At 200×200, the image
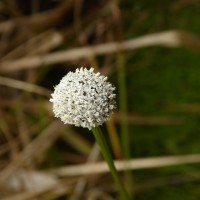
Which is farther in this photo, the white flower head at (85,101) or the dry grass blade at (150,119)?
the dry grass blade at (150,119)

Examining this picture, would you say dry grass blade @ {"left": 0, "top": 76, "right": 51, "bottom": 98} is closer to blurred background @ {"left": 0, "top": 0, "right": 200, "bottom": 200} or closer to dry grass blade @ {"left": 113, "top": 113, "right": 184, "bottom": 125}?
blurred background @ {"left": 0, "top": 0, "right": 200, "bottom": 200}

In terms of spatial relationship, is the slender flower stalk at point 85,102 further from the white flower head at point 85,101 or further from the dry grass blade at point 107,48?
the dry grass blade at point 107,48

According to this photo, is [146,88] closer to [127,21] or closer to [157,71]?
[157,71]

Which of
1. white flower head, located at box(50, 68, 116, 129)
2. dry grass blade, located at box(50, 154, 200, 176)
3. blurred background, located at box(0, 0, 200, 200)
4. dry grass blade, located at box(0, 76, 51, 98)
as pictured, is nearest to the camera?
white flower head, located at box(50, 68, 116, 129)

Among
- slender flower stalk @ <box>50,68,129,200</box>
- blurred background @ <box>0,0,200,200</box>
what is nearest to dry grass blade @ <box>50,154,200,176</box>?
blurred background @ <box>0,0,200,200</box>

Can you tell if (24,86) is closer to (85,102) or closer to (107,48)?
(107,48)

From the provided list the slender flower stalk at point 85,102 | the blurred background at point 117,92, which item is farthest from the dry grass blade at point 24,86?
the slender flower stalk at point 85,102

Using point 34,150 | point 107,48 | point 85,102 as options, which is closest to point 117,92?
point 107,48
